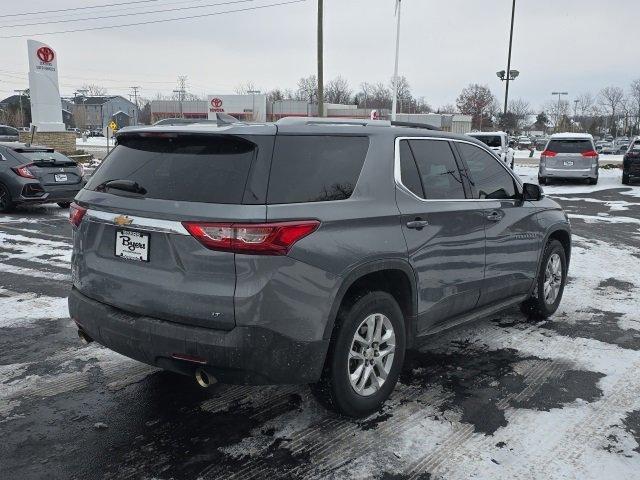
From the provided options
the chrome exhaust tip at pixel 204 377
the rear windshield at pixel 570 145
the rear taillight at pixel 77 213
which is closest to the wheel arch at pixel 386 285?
the chrome exhaust tip at pixel 204 377

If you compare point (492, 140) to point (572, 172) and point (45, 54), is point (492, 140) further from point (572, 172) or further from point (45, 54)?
→ point (45, 54)

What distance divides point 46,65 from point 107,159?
2351cm

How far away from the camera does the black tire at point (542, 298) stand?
210 inches

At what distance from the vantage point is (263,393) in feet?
12.6

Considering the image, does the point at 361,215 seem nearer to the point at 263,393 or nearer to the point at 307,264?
the point at 307,264

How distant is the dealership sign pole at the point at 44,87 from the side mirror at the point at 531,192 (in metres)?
23.7

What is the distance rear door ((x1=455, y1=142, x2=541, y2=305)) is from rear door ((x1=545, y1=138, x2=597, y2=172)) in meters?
16.0

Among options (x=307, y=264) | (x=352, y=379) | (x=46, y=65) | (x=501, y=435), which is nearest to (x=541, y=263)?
(x=501, y=435)

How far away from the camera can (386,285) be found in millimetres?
3590

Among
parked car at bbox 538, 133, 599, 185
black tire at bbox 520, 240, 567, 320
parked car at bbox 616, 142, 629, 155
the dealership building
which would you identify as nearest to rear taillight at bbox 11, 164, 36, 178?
black tire at bbox 520, 240, 567, 320

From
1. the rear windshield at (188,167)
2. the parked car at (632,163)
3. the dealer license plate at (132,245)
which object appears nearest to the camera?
the rear windshield at (188,167)

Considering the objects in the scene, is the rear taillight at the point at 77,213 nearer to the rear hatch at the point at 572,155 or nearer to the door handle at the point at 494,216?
the door handle at the point at 494,216

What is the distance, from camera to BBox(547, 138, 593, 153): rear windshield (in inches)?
766

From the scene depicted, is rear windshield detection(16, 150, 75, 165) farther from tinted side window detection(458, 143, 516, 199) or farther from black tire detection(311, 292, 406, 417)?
black tire detection(311, 292, 406, 417)
